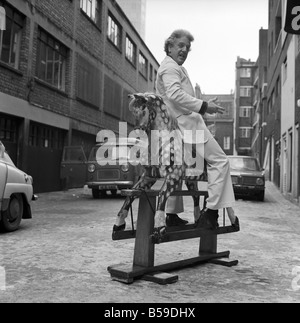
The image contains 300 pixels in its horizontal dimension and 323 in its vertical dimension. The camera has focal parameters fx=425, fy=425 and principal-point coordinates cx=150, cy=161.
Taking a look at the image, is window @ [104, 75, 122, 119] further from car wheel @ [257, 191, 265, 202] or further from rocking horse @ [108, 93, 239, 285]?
rocking horse @ [108, 93, 239, 285]

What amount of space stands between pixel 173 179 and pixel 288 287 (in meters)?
1.32

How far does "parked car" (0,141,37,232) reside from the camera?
19.9 feet

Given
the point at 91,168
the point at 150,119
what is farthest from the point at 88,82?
the point at 150,119

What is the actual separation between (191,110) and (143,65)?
102 ft

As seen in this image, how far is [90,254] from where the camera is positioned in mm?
4852

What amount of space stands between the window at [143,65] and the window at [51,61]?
15765mm

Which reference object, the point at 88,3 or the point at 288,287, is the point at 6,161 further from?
the point at 88,3

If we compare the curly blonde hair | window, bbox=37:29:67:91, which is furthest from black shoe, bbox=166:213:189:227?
window, bbox=37:29:67:91

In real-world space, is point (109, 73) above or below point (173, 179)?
above

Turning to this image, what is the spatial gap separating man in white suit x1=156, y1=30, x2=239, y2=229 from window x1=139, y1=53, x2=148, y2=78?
2911 cm

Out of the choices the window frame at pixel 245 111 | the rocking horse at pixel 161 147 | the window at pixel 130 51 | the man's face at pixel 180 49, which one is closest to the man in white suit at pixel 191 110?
the man's face at pixel 180 49

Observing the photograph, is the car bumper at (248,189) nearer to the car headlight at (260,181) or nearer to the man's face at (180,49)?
the car headlight at (260,181)

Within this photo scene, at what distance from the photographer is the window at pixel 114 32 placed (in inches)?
940
